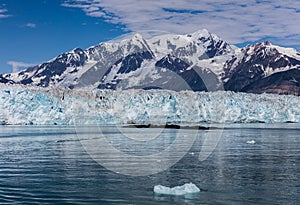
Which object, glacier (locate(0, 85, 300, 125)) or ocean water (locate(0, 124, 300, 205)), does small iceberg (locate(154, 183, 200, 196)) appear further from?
glacier (locate(0, 85, 300, 125))

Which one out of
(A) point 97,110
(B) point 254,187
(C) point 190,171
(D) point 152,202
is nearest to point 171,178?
(C) point 190,171

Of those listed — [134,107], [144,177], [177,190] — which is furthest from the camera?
[134,107]

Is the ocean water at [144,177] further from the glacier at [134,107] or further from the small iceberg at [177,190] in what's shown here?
→ the glacier at [134,107]

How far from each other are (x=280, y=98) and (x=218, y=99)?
52.5ft

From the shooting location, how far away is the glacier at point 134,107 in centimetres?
7050

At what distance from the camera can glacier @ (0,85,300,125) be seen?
70500mm

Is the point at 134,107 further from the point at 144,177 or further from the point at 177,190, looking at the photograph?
the point at 177,190

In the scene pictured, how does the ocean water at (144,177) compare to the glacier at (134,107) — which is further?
the glacier at (134,107)

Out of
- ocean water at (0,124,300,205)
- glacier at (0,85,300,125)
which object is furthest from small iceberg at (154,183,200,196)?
glacier at (0,85,300,125)

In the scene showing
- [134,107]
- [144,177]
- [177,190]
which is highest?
[177,190]

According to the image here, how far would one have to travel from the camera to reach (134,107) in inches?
3071

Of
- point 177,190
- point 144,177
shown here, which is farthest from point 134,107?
point 177,190

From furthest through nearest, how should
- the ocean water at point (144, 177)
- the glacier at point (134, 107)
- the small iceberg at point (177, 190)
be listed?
1. the glacier at point (134, 107)
2. the small iceberg at point (177, 190)
3. the ocean water at point (144, 177)

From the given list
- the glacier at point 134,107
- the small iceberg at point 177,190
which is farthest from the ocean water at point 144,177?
the glacier at point 134,107
